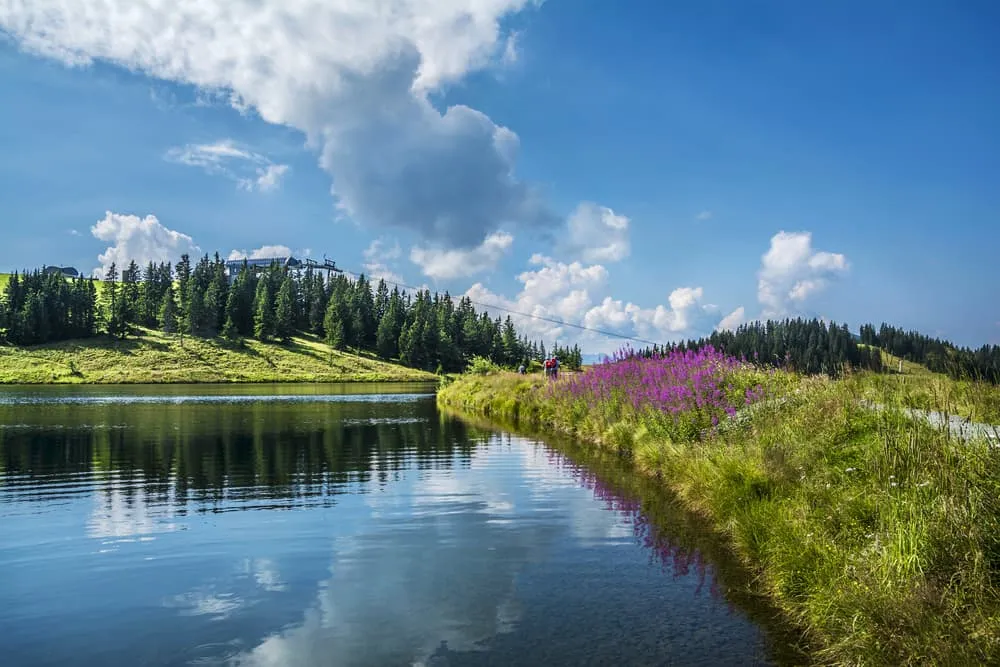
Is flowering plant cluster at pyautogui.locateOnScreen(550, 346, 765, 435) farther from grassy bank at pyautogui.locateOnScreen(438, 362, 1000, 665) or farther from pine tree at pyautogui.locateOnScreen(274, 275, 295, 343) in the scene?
pine tree at pyautogui.locateOnScreen(274, 275, 295, 343)

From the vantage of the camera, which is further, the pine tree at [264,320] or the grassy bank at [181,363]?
the pine tree at [264,320]

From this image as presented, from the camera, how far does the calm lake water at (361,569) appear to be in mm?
6816

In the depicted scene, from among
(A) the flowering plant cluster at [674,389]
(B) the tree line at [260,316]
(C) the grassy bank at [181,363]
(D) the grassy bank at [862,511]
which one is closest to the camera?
(D) the grassy bank at [862,511]

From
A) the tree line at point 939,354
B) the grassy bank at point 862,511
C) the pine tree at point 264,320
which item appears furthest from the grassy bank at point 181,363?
the grassy bank at point 862,511

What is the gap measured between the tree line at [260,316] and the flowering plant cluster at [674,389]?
4207 inches

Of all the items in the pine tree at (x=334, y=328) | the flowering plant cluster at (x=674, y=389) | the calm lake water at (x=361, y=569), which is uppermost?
the pine tree at (x=334, y=328)

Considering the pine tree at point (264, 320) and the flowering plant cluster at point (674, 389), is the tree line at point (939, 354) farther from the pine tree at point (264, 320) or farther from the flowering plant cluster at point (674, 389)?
the pine tree at point (264, 320)

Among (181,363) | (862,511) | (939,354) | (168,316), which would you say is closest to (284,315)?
(168,316)

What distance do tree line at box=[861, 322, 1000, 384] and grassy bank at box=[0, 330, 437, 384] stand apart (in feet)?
288

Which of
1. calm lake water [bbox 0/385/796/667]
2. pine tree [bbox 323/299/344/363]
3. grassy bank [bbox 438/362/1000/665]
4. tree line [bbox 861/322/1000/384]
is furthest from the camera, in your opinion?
pine tree [bbox 323/299/344/363]

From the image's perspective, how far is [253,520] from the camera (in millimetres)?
12695

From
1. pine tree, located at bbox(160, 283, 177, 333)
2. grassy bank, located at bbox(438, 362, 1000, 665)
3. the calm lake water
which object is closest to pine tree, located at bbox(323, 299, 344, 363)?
pine tree, located at bbox(160, 283, 177, 333)

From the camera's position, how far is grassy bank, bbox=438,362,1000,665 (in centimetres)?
544

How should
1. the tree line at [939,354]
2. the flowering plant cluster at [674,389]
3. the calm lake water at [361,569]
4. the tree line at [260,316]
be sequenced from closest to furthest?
the calm lake water at [361,569]
the tree line at [939,354]
the flowering plant cluster at [674,389]
the tree line at [260,316]
